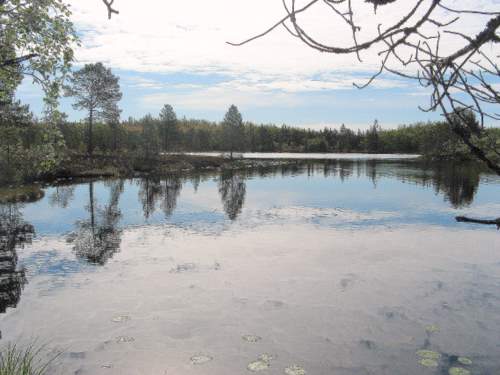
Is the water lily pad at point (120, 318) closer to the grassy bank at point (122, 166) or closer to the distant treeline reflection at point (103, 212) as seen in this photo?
the distant treeline reflection at point (103, 212)

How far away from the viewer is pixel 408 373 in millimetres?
9391

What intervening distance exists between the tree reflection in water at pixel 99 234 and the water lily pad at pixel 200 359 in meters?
8.76

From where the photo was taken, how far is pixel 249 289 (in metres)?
14.7

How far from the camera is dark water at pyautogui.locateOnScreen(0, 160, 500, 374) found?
10.3m

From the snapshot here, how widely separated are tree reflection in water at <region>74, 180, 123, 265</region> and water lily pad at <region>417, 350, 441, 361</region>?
40.0 ft

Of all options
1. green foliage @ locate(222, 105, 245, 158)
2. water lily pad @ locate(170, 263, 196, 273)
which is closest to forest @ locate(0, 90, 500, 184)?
green foliage @ locate(222, 105, 245, 158)

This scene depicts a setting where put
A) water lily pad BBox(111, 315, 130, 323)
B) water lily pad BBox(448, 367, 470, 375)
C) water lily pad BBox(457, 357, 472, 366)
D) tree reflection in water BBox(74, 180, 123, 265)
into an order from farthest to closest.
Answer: tree reflection in water BBox(74, 180, 123, 265)
water lily pad BBox(111, 315, 130, 323)
water lily pad BBox(457, 357, 472, 366)
water lily pad BBox(448, 367, 470, 375)

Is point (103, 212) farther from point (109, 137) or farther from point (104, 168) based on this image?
point (109, 137)

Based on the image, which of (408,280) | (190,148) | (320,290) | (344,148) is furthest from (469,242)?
(344,148)

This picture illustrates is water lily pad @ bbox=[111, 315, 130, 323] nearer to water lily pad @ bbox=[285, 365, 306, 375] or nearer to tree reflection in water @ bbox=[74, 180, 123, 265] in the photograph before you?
water lily pad @ bbox=[285, 365, 306, 375]

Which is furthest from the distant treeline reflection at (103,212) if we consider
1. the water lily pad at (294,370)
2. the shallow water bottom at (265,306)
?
the water lily pad at (294,370)

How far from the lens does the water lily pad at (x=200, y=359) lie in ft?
32.4

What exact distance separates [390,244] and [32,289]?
1518 centimetres

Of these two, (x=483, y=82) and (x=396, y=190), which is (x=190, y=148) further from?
(x=483, y=82)
